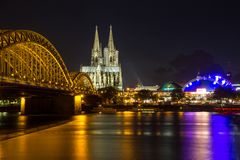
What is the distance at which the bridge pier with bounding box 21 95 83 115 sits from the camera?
464ft

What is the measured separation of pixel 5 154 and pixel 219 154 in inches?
589

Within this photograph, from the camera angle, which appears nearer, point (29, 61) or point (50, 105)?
point (29, 61)

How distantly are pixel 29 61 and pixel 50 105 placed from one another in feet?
95.0

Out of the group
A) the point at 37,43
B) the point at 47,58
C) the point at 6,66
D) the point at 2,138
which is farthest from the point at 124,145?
the point at 47,58

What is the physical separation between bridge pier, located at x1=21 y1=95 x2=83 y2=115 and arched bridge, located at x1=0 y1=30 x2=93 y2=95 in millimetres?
3545

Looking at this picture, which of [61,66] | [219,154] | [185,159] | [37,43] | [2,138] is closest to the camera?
[185,159]

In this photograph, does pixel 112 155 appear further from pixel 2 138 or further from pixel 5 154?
pixel 2 138

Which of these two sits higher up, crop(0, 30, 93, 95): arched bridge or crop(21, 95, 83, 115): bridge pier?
crop(0, 30, 93, 95): arched bridge

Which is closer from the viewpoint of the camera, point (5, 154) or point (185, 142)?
point (5, 154)

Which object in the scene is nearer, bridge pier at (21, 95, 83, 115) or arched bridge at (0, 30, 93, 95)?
arched bridge at (0, 30, 93, 95)

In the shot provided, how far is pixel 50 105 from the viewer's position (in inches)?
5630

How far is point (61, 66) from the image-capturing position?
139 metres

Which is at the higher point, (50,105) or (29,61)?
(29,61)

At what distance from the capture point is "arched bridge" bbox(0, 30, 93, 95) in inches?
3418
